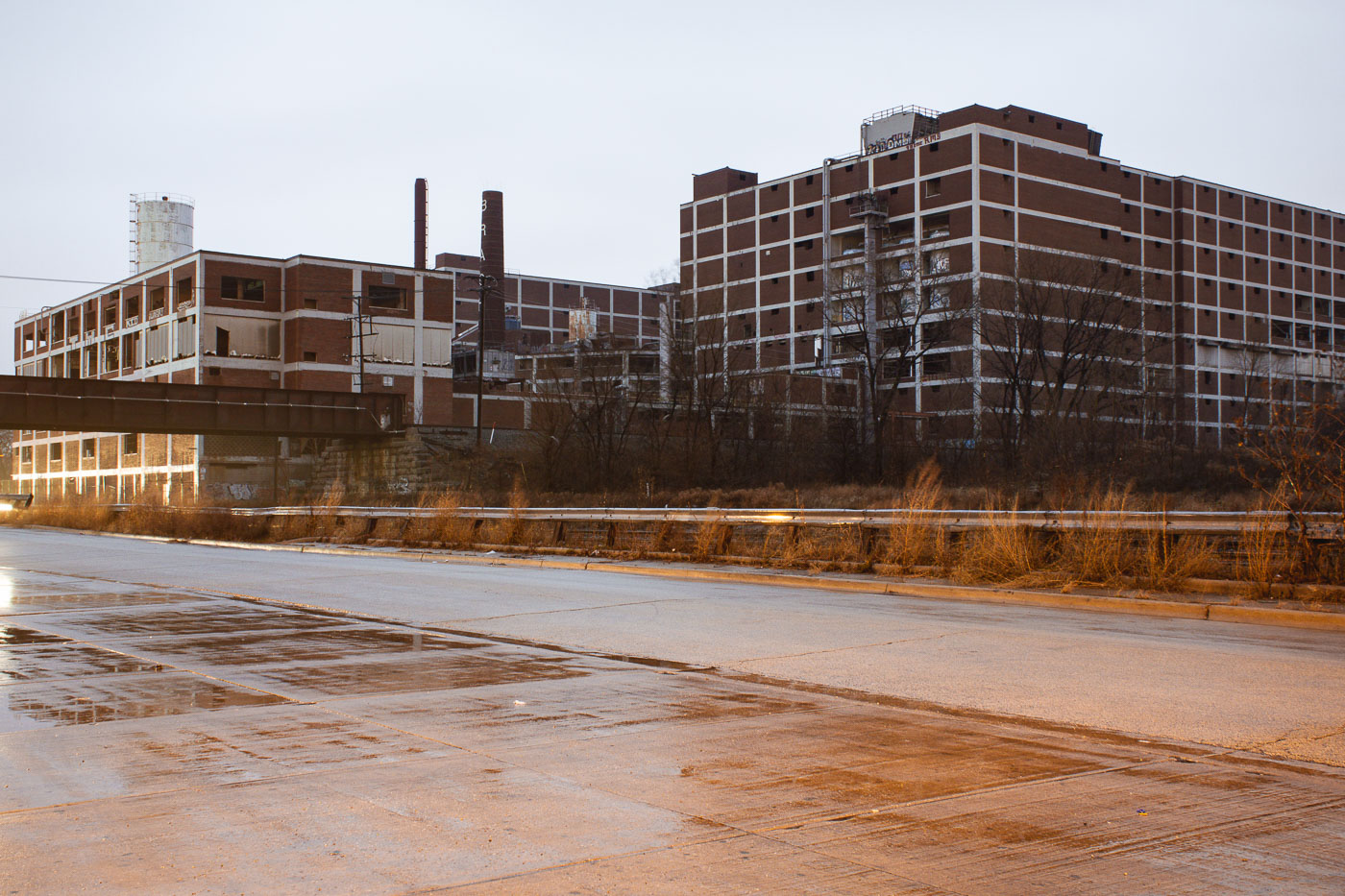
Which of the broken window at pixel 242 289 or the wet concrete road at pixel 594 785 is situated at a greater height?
the broken window at pixel 242 289

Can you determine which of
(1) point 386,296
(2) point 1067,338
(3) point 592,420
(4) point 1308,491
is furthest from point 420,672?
(1) point 386,296

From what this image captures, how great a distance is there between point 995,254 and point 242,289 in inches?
2074

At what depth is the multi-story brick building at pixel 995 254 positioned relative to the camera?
268ft

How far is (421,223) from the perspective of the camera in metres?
104

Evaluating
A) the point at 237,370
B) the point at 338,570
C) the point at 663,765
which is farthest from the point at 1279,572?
the point at 237,370

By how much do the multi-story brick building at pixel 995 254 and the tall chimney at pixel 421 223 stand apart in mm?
22708

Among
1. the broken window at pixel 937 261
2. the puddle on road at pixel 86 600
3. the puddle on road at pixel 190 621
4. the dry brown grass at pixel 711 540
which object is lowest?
the puddle on road at pixel 86 600

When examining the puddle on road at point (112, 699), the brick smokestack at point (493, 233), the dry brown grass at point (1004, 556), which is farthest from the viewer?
the brick smokestack at point (493, 233)

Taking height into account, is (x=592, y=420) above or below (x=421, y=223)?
below

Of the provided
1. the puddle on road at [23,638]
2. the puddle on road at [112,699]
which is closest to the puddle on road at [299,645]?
the puddle on road at [23,638]

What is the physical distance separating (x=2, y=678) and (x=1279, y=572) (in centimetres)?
1374

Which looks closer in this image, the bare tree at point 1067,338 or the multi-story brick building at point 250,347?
the bare tree at point 1067,338

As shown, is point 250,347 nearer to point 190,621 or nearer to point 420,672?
point 190,621

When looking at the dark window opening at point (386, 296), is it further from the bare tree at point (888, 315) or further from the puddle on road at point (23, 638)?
the puddle on road at point (23, 638)
